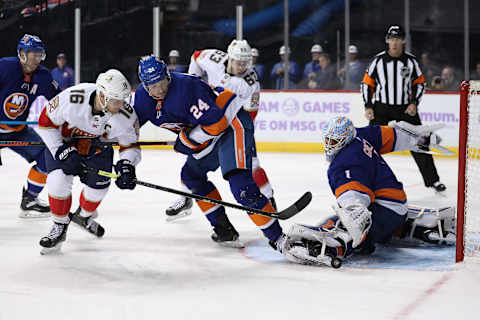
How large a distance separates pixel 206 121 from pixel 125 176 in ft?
1.38

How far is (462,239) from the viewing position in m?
3.03

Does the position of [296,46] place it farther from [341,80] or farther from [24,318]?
[24,318]

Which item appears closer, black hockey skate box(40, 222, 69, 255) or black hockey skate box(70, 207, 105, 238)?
black hockey skate box(40, 222, 69, 255)

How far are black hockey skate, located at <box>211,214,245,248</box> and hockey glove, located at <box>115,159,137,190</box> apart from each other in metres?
0.57

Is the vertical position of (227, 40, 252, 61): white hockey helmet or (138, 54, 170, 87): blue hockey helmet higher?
(227, 40, 252, 61): white hockey helmet

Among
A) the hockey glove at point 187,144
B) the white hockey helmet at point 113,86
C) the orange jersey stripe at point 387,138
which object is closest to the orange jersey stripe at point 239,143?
the hockey glove at point 187,144

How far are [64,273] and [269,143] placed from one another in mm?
5353

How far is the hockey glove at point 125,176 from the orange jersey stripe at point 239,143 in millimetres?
457

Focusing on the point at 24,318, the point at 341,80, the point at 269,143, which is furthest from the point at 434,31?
the point at 24,318

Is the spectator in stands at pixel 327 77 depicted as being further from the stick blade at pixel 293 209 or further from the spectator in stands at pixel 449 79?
the stick blade at pixel 293 209

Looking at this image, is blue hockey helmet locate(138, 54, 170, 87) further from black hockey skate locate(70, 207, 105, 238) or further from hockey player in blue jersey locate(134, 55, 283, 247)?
black hockey skate locate(70, 207, 105, 238)

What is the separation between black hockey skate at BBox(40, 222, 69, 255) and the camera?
3281mm

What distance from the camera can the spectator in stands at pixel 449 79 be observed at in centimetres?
795

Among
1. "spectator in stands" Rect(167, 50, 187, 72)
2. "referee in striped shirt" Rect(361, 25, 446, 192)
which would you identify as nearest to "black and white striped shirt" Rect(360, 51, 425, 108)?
"referee in striped shirt" Rect(361, 25, 446, 192)
